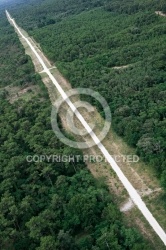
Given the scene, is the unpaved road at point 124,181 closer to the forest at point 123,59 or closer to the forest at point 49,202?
the forest at point 49,202

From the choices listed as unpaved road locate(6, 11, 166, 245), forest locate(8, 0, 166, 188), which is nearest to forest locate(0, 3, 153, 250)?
unpaved road locate(6, 11, 166, 245)

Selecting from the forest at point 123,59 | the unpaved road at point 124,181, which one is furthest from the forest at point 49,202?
the forest at point 123,59

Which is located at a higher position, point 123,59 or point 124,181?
point 123,59

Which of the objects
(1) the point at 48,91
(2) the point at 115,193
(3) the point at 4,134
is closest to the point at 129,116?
(2) the point at 115,193

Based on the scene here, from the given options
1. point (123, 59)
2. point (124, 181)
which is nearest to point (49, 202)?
point (124, 181)

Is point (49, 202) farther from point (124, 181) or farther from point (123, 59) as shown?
point (123, 59)

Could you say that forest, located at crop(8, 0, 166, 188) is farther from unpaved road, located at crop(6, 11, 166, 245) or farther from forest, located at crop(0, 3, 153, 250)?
forest, located at crop(0, 3, 153, 250)

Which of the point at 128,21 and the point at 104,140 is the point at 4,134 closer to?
the point at 104,140
